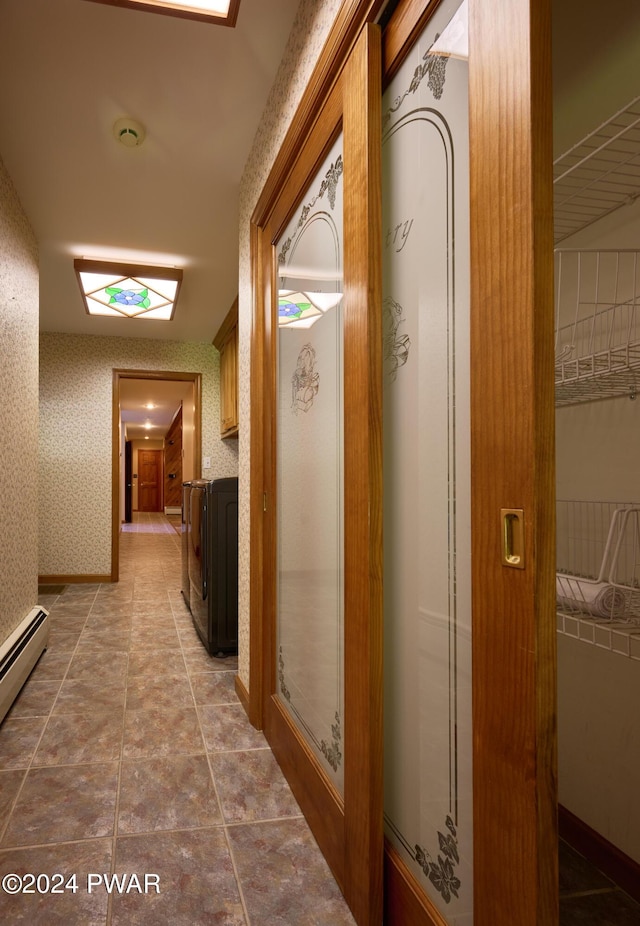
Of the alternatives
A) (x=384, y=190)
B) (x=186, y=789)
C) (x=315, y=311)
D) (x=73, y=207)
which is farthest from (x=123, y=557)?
(x=384, y=190)

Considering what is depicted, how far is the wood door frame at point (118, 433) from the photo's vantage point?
576 centimetres

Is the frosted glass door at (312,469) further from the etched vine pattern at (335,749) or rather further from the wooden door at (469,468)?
the wooden door at (469,468)

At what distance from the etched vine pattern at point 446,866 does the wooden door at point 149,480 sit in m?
18.8

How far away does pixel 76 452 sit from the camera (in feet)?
18.9

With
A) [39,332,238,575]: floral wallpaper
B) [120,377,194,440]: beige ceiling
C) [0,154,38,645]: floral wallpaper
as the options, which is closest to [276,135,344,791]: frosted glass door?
[0,154,38,645]: floral wallpaper

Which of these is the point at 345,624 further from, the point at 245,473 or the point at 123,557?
the point at 123,557

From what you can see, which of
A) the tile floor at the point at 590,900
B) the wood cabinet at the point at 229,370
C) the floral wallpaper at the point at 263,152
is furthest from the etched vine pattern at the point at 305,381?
the wood cabinet at the point at 229,370

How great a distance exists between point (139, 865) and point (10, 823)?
48 cm

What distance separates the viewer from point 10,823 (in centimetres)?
169

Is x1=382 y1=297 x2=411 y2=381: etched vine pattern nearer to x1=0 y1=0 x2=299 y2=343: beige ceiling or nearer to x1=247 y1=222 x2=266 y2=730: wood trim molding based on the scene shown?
x1=247 y1=222 x2=266 y2=730: wood trim molding

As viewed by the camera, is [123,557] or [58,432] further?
[123,557]

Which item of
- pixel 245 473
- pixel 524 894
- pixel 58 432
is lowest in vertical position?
pixel 524 894

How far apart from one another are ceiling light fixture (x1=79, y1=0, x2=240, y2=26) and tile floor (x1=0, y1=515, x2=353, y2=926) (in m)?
2.57

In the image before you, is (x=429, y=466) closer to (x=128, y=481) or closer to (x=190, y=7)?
(x=190, y=7)
